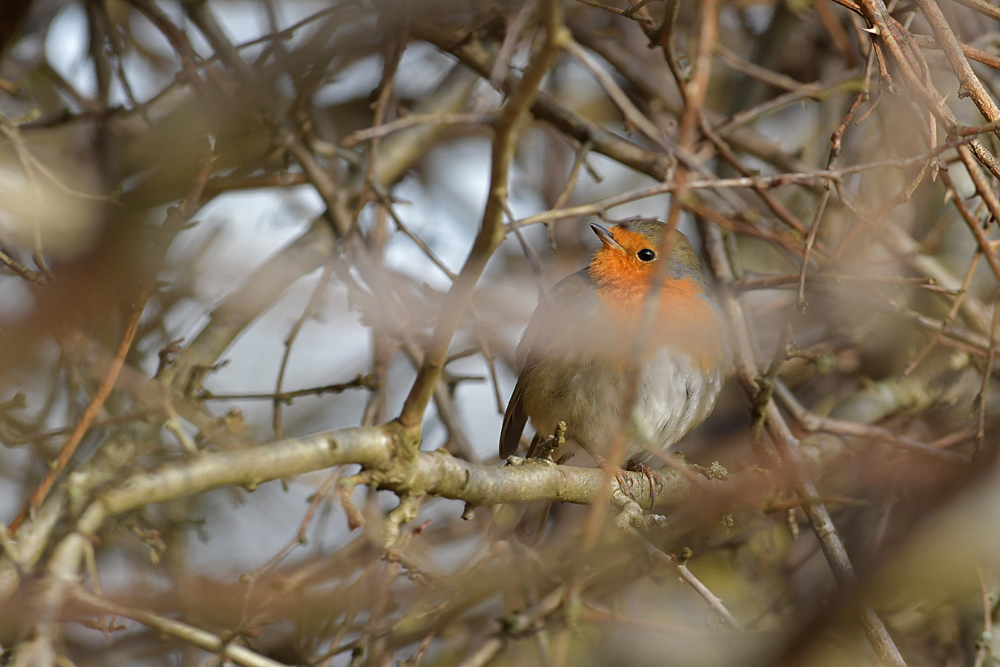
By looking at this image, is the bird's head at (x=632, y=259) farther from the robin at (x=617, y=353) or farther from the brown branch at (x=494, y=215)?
the brown branch at (x=494, y=215)

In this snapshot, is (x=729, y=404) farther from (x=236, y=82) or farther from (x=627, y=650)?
(x=236, y=82)

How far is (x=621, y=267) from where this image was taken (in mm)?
3738

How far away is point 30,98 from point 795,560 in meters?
4.17

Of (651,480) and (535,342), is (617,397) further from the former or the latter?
(535,342)

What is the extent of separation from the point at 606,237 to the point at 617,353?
2.35 ft

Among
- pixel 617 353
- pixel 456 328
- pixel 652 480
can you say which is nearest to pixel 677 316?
pixel 617 353

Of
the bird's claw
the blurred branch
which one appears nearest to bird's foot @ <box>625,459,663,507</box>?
the bird's claw

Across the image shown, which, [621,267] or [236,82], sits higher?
[236,82]

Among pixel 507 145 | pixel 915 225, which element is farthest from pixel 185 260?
pixel 915 225

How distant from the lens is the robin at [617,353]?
133 inches

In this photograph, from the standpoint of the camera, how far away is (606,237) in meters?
3.83

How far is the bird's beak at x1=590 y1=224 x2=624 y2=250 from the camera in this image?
3.81 metres

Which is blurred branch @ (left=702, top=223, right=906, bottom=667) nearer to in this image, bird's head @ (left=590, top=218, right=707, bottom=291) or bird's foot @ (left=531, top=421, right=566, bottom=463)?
bird's head @ (left=590, top=218, right=707, bottom=291)

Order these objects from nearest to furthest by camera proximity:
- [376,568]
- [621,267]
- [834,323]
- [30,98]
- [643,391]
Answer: [376,568] → [643,391] → [621,267] → [30,98] → [834,323]
